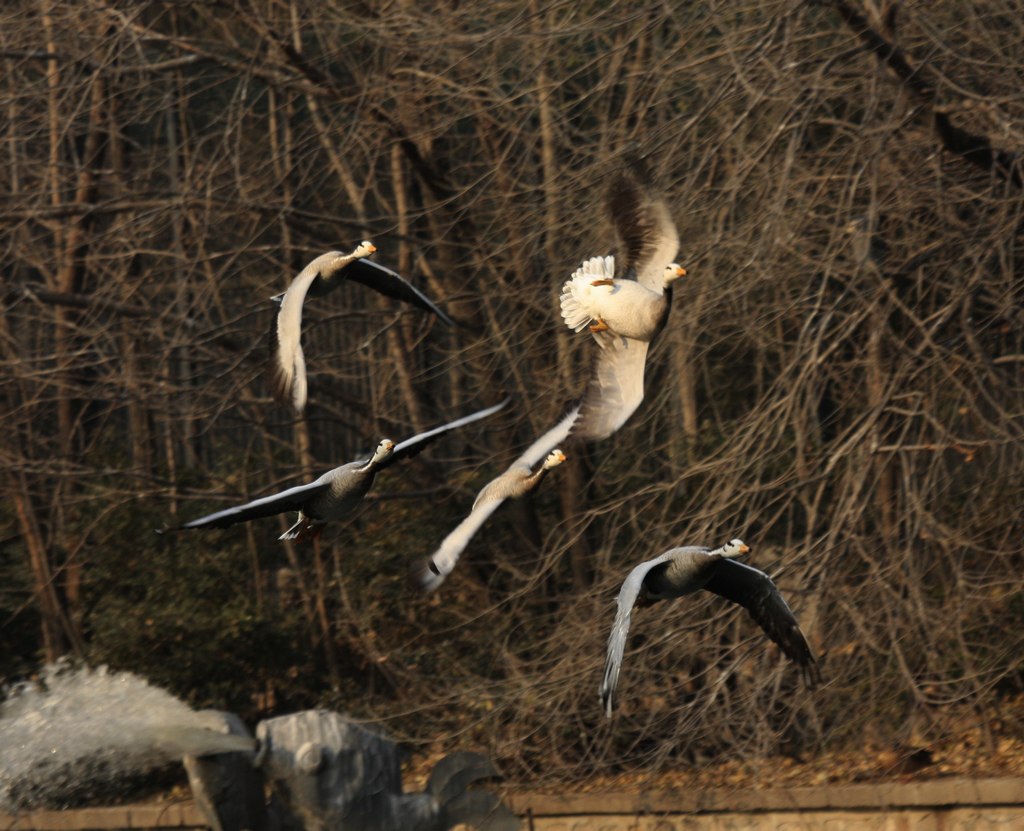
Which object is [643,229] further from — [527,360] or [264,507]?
[527,360]

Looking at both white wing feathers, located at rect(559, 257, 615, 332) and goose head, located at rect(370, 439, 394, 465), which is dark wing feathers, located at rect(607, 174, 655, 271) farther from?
goose head, located at rect(370, 439, 394, 465)

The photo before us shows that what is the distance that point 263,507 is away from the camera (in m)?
4.14

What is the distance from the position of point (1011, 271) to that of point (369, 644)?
413 centimetres

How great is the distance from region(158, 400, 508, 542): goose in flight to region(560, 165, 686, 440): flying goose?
743 millimetres

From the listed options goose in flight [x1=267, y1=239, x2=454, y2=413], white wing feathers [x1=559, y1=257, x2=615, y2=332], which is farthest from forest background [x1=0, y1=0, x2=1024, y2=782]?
goose in flight [x1=267, y1=239, x2=454, y2=413]

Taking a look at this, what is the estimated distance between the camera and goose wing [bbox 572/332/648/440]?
4.98 meters

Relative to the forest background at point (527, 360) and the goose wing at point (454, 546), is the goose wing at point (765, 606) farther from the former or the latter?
the forest background at point (527, 360)

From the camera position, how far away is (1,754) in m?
7.88

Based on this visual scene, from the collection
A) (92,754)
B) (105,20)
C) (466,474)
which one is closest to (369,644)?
(466,474)

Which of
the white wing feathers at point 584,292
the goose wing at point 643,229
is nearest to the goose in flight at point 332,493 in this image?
the white wing feathers at point 584,292

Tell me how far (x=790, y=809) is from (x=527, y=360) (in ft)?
8.25

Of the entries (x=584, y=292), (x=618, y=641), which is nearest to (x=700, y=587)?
(x=618, y=641)

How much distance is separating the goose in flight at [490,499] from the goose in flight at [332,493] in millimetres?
260

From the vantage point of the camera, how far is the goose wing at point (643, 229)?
17.8 feet
